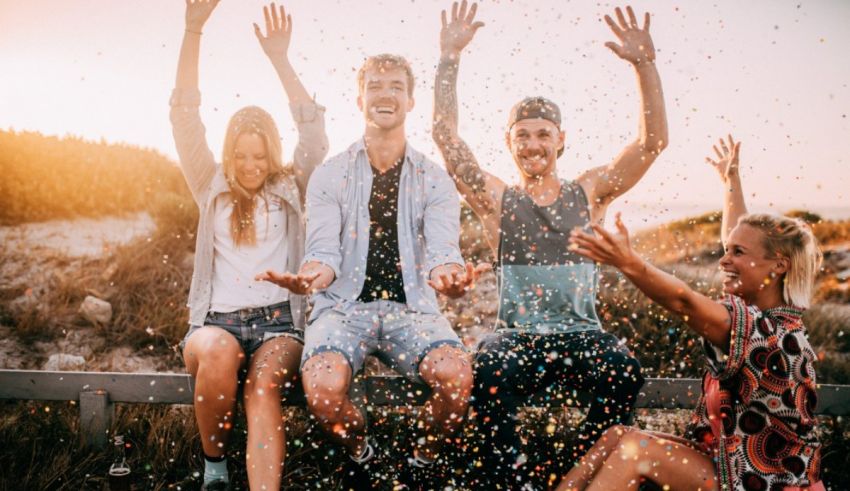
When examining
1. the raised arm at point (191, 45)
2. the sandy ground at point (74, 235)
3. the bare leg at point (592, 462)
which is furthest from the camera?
the sandy ground at point (74, 235)

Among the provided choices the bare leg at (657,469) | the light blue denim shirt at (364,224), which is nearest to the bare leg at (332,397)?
the light blue denim shirt at (364,224)

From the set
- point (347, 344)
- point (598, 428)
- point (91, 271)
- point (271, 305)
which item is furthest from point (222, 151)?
point (91, 271)

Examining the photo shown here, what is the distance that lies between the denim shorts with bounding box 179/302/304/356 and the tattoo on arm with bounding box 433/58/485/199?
1389mm

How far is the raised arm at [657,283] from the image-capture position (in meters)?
2.19

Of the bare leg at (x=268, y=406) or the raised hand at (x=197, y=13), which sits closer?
the bare leg at (x=268, y=406)

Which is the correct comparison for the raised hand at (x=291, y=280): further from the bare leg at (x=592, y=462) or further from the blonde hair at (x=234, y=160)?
the bare leg at (x=592, y=462)

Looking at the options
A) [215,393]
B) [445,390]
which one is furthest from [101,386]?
[445,390]

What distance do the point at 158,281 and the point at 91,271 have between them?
0.86m

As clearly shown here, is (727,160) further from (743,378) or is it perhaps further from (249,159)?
(249,159)

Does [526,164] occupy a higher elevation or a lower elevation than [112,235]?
higher

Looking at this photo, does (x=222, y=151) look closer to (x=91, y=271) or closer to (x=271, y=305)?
(x=271, y=305)

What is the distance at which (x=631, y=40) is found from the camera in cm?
379

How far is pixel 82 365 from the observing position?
19.0 ft

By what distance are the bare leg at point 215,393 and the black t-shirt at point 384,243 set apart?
0.82 m
